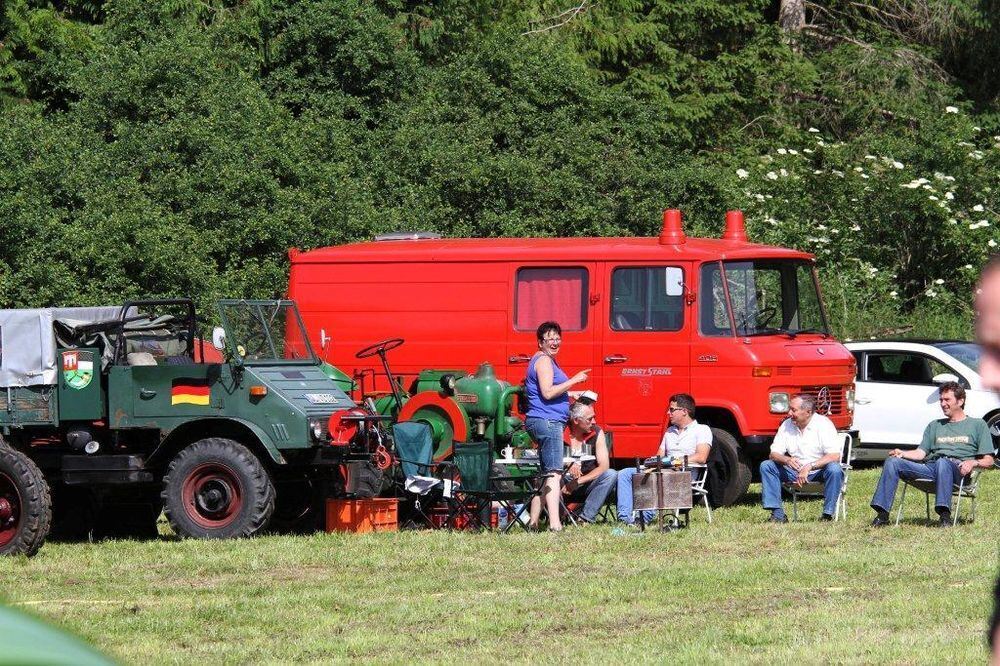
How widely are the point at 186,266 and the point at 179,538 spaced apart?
343 inches

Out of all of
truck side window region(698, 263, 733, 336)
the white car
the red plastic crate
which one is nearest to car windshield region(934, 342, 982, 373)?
the white car

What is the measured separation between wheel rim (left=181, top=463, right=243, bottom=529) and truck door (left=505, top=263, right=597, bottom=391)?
12.2 ft

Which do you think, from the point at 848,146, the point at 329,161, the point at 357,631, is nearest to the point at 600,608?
the point at 357,631

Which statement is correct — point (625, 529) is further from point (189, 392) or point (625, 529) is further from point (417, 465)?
point (189, 392)

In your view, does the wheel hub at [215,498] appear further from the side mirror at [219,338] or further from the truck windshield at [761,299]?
the truck windshield at [761,299]

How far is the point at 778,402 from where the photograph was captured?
1520cm

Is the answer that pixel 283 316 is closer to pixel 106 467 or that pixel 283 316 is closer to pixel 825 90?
pixel 106 467

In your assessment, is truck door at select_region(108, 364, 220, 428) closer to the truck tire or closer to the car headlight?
the car headlight

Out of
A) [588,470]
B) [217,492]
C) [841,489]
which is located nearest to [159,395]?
[217,492]

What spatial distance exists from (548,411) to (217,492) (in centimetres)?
259

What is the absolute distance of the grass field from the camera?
313 inches

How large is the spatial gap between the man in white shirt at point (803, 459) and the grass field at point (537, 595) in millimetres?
398

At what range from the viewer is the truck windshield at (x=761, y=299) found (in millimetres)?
15391

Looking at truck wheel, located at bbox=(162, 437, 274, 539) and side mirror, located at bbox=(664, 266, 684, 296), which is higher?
side mirror, located at bbox=(664, 266, 684, 296)
